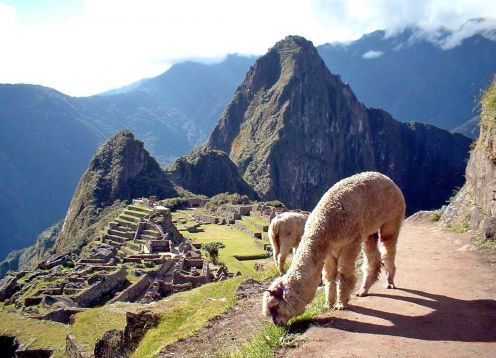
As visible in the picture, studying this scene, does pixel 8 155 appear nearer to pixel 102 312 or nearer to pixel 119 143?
pixel 119 143

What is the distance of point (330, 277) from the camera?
5.47 m

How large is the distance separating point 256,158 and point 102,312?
392 feet

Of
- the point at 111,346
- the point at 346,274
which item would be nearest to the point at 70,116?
the point at 111,346

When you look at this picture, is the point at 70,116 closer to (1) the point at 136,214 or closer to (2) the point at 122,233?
(1) the point at 136,214

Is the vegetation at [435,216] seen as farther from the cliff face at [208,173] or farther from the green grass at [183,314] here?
the cliff face at [208,173]

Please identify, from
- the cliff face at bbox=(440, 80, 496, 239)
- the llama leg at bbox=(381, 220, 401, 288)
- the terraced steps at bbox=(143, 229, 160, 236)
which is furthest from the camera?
the terraced steps at bbox=(143, 229, 160, 236)

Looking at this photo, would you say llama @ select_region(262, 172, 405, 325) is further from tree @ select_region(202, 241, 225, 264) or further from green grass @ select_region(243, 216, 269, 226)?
green grass @ select_region(243, 216, 269, 226)

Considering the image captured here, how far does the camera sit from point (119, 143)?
86438mm

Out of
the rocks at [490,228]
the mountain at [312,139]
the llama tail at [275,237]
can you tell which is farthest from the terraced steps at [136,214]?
the mountain at [312,139]

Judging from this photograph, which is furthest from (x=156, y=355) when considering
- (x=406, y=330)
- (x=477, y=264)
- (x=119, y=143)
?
(x=119, y=143)

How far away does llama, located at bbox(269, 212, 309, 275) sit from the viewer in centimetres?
809

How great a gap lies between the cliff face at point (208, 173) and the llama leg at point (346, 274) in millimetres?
93120

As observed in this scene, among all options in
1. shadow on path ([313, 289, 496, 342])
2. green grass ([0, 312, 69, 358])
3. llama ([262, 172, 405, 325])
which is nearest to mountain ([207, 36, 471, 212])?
green grass ([0, 312, 69, 358])

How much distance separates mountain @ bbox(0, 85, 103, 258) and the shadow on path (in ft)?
484
